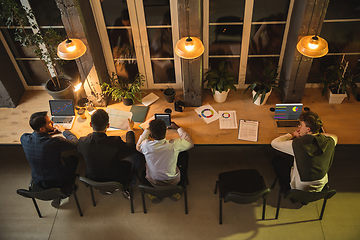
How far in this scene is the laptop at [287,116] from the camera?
389 centimetres

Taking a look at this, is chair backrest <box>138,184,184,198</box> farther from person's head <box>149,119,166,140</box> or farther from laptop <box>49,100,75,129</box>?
laptop <box>49,100,75,129</box>

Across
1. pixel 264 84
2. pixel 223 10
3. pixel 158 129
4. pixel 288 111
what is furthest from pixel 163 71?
pixel 288 111

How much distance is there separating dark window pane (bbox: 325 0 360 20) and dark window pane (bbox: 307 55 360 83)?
0.69 m

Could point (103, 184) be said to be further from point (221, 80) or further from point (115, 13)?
point (115, 13)

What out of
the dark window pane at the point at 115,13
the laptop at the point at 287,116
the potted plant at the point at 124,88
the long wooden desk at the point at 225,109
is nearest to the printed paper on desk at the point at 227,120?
the long wooden desk at the point at 225,109

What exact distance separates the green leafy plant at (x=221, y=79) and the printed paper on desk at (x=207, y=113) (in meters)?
0.30

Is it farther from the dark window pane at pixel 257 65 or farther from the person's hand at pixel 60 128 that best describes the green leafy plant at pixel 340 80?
the person's hand at pixel 60 128

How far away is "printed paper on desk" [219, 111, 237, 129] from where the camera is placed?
4.06m

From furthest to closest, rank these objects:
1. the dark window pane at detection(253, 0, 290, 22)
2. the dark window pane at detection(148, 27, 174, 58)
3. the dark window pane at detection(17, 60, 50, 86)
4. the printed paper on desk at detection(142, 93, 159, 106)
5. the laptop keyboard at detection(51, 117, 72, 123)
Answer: the dark window pane at detection(17, 60, 50, 86) → the printed paper on desk at detection(142, 93, 159, 106) → the laptop keyboard at detection(51, 117, 72, 123) → the dark window pane at detection(148, 27, 174, 58) → the dark window pane at detection(253, 0, 290, 22)

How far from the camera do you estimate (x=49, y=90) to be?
4.35 meters

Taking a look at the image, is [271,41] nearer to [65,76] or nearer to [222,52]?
[222,52]

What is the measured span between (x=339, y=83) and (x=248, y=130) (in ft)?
5.46

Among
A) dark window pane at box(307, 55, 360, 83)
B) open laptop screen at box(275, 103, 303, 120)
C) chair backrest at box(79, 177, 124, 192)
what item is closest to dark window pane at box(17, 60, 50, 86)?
chair backrest at box(79, 177, 124, 192)

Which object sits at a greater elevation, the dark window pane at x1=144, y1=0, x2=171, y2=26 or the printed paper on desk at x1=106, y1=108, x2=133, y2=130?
the dark window pane at x1=144, y1=0, x2=171, y2=26
